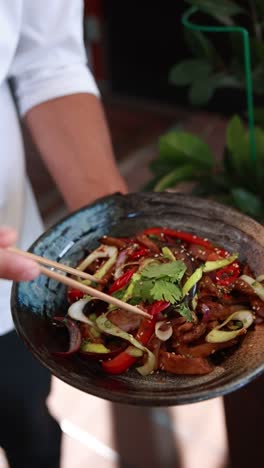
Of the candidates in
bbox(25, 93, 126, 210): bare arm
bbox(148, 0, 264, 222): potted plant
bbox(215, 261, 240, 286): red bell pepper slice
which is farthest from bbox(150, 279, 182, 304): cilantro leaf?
bbox(148, 0, 264, 222): potted plant

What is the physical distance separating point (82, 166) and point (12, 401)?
56cm

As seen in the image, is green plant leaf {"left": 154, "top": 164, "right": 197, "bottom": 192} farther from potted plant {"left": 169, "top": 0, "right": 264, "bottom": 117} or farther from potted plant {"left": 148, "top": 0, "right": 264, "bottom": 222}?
potted plant {"left": 169, "top": 0, "right": 264, "bottom": 117}

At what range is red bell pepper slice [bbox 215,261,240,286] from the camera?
1001 millimetres

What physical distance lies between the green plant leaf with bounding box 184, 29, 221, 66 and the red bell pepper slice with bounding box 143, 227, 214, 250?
1.06 meters

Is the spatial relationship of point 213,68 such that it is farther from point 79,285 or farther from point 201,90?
point 79,285

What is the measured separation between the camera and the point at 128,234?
1.16m

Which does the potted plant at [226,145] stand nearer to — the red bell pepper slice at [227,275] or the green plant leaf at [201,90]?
the green plant leaf at [201,90]

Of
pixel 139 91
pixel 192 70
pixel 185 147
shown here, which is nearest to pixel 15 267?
pixel 185 147

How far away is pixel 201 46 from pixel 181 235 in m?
1.11

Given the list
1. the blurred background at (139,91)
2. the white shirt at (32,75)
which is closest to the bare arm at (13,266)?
the white shirt at (32,75)

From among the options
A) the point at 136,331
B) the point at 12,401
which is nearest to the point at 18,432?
the point at 12,401

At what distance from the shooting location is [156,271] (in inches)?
38.1

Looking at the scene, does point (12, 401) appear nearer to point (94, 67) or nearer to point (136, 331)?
point (136, 331)

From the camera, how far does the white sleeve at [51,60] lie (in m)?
1.25
